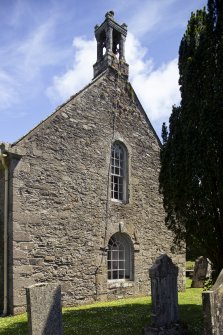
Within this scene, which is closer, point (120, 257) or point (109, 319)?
point (109, 319)

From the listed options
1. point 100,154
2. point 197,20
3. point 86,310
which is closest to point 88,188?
point 100,154

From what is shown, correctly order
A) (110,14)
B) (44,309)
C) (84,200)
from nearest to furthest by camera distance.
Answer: (44,309), (84,200), (110,14)

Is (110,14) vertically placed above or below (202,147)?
above

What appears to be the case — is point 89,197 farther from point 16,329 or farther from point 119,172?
point 16,329

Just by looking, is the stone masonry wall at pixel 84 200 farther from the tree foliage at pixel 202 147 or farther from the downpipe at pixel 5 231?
the tree foliage at pixel 202 147

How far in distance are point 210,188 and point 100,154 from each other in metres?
5.42

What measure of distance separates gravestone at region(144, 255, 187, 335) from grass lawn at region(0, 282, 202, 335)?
56 cm

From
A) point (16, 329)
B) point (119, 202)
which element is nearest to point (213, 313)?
point (16, 329)

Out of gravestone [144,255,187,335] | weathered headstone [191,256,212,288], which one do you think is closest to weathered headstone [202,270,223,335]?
gravestone [144,255,187,335]

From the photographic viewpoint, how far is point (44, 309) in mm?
6156

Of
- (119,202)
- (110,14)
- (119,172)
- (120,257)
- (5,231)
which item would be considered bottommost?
(120,257)

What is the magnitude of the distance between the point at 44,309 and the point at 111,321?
112 inches

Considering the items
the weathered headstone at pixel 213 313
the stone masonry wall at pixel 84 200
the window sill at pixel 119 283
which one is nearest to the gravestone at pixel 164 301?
the weathered headstone at pixel 213 313

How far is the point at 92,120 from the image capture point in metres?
12.9
